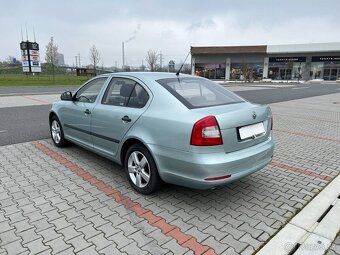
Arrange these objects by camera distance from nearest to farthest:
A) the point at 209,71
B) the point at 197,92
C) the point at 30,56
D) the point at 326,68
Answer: the point at 197,92 → the point at 30,56 → the point at 326,68 → the point at 209,71

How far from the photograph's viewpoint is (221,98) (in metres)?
3.66

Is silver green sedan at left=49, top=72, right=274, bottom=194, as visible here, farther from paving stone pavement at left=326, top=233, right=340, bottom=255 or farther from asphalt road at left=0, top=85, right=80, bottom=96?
asphalt road at left=0, top=85, right=80, bottom=96

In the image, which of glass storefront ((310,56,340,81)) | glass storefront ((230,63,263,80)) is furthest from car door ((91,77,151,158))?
glass storefront ((310,56,340,81))

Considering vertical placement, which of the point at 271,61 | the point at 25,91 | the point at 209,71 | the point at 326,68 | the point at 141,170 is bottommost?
the point at 141,170

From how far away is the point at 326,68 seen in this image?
47406 mm

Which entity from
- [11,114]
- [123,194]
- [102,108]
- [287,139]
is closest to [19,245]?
[123,194]

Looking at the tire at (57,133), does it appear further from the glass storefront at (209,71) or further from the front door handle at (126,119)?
the glass storefront at (209,71)

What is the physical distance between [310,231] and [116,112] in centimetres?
270

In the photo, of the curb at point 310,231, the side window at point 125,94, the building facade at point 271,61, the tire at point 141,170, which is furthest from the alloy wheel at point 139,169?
the building facade at point 271,61

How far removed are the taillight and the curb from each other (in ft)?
3.70

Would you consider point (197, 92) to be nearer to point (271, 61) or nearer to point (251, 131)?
point (251, 131)

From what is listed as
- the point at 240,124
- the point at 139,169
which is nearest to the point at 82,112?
the point at 139,169

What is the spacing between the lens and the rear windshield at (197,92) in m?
3.28

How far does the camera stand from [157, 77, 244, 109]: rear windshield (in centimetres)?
328
